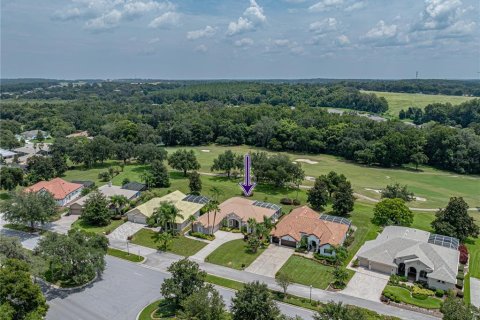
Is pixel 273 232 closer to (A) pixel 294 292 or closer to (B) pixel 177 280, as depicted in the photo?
(A) pixel 294 292

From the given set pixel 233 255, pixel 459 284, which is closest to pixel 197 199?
pixel 233 255

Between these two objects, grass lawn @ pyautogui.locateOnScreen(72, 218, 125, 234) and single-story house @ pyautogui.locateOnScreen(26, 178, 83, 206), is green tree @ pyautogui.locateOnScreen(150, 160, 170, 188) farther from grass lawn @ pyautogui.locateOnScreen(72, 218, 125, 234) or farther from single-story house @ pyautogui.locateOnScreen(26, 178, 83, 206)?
grass lawn @ pyautogui.locateOnScreen(72, 218, 125, 234)

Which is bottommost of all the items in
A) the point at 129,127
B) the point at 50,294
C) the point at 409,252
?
the point at 50,294

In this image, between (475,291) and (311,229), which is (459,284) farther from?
(311,229)

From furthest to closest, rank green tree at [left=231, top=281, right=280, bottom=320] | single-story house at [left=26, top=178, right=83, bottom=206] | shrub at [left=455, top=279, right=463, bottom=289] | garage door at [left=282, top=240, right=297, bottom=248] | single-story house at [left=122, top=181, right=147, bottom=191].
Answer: single-story house at [left=122, top=181, right=147, bottom=191], single-story house at [left=26, top=178, right=83, bottom=206], garage door at [left=282, top=240, right=297, bottom=248], shrub at [left=455, top=279, right=463, bottom=289], green tree at [left=231, top=281, right=280, bottom=320]

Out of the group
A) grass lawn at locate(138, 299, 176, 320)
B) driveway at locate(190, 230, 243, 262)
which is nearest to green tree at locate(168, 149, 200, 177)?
driveway at locate(190, 230, 243, 262)

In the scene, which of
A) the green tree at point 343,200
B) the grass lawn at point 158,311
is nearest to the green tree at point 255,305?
the grass lawn at point 158,311

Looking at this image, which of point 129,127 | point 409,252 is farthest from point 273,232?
point 129,127
